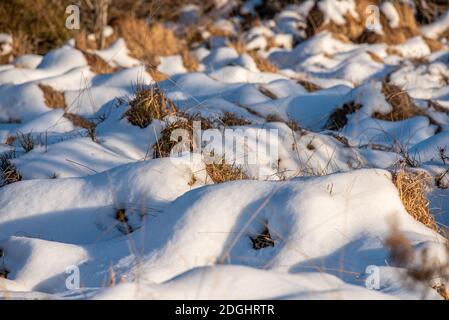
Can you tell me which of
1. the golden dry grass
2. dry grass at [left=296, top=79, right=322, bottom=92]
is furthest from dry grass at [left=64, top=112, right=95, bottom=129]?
the golden dry grass

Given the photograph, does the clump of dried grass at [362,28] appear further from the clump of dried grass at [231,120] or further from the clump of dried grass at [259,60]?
the clump of dried grass at [231,120]

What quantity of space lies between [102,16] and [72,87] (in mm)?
2622

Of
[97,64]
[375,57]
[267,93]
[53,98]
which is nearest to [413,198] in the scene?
[267,93]

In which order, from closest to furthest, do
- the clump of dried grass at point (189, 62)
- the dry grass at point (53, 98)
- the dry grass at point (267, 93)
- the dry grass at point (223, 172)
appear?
the dry grass at point (223, 172), the dry grass at point (53, 98), the dry grass at point (267, 93), the clump of dried grass at point (189, 62)

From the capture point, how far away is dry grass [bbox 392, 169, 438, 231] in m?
3.00

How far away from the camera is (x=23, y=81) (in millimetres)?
6719

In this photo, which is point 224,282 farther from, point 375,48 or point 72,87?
point 375,48

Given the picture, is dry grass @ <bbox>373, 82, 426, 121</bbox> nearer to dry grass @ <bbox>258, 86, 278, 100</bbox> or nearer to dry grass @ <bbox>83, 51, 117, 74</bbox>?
dry grass @ <bbox>258, 86, 278, 100</bbox>

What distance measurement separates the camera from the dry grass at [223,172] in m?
3.37

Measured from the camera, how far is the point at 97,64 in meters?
7.40

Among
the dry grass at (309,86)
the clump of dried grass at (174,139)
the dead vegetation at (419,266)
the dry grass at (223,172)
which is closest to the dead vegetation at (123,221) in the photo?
the dry grass at (223,172)

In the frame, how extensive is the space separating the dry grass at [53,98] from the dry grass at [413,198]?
3.59 meters

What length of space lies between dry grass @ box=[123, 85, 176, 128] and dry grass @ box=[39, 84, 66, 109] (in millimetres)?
1963
